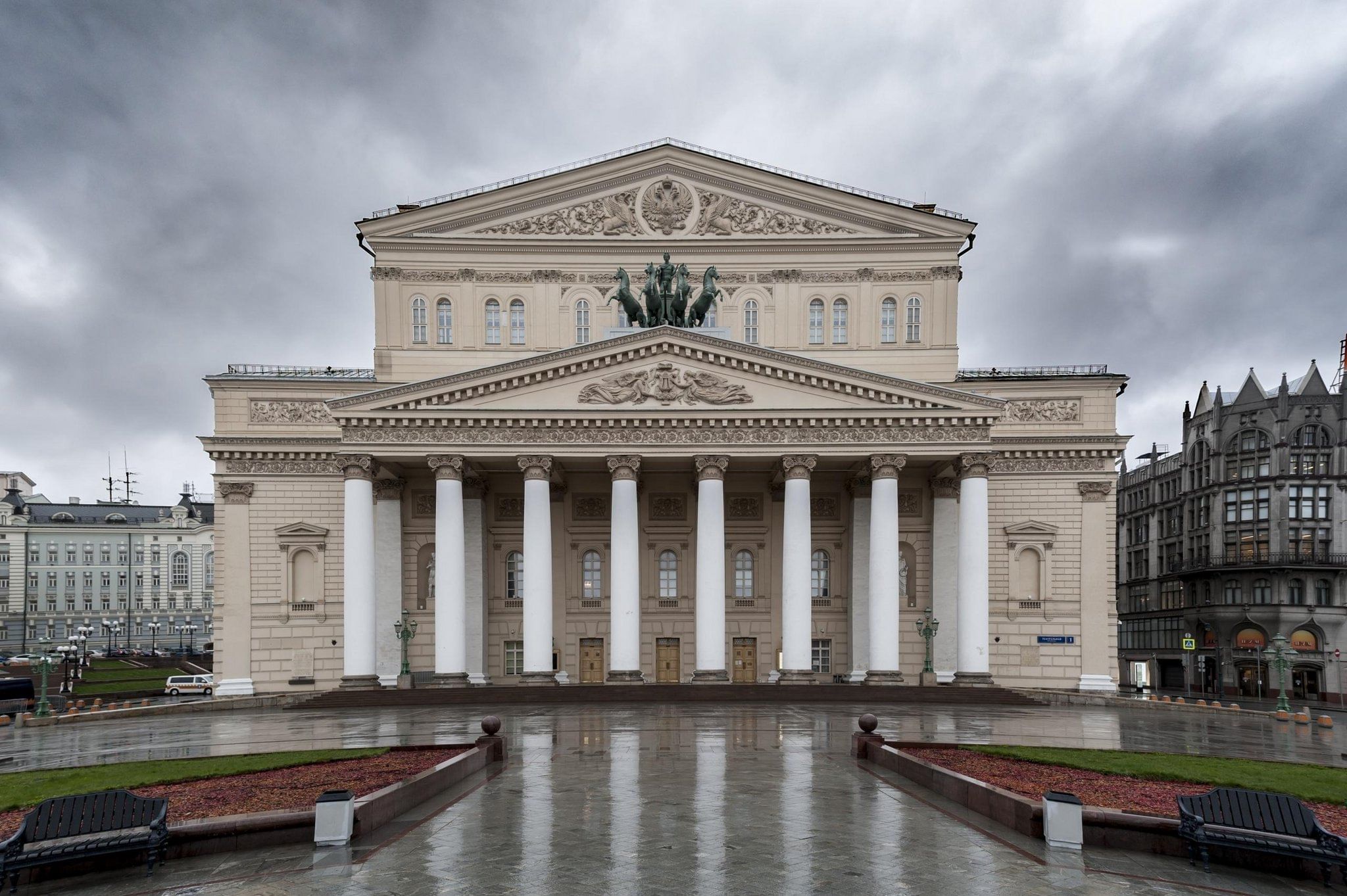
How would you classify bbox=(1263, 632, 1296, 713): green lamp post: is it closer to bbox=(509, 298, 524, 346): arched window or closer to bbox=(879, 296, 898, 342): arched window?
bbox=(879, 296, 898, 342): arched window

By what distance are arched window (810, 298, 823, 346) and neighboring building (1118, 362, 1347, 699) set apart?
1612 inches

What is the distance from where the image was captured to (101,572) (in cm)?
12181

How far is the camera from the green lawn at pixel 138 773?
16.7 m

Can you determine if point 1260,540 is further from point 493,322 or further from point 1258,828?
point 1258,828

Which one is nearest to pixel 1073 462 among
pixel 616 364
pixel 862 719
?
pixel 616 364

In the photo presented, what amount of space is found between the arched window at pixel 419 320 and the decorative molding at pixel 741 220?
13.7 meters

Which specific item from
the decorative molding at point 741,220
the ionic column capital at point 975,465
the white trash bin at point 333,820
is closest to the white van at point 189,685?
the decorative molding at point 741,220

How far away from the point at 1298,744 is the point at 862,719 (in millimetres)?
15185

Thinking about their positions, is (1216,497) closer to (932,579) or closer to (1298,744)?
(932,579)

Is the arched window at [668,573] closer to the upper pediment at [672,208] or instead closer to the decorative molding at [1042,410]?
the upper pediment at [672,208]

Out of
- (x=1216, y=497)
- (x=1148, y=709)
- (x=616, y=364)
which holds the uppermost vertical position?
(x=616, y=364)

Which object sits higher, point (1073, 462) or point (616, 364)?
point (616, 364)

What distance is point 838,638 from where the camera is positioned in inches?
1796

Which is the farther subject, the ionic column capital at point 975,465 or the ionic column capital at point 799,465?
the ionic column capital at point 799,465
